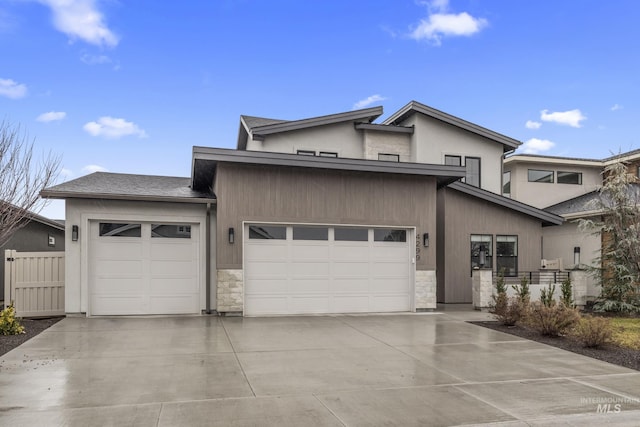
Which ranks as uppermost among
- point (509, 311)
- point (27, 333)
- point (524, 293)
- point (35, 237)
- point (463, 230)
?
point (463, 230)

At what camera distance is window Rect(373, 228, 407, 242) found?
1334 centimetres

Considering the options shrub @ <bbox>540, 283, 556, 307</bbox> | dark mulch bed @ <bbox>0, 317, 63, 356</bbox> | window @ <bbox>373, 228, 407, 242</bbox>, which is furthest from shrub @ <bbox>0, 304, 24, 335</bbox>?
shrub @ <bbox>540, 283, 556, 307</bbox>

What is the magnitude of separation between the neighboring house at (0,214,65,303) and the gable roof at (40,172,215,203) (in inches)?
153

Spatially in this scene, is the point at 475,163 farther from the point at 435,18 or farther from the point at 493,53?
the point at 435,18

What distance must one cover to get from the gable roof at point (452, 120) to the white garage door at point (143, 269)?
401 inches

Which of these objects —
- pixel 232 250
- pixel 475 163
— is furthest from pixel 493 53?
pixel 232 250

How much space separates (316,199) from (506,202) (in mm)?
7367

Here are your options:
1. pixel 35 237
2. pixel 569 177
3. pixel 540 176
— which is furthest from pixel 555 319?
pixel 35 237

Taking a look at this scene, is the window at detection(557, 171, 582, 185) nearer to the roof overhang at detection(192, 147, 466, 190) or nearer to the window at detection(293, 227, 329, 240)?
the roof overhang at detection(192, 147, 466, 190)

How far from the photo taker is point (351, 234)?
13.1 metres

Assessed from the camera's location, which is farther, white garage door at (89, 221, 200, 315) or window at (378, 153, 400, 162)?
window at (378, 153, 400, 162)

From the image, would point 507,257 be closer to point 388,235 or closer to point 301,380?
point 388,235

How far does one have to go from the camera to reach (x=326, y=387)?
586 centimetres

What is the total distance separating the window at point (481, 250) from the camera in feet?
52.6
